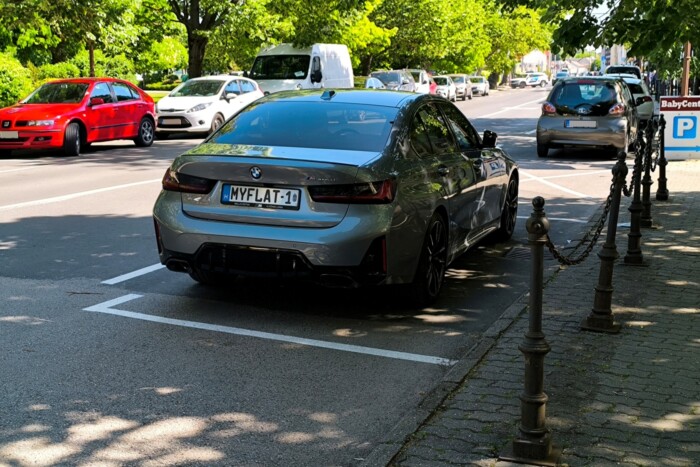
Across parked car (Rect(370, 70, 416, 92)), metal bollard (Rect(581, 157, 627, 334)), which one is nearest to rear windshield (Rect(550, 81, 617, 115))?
metal bollard (Rect(581, 157, 627, 334))

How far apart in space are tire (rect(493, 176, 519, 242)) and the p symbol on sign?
849 centimetres

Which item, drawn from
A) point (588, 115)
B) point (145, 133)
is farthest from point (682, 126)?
point (145, 133)

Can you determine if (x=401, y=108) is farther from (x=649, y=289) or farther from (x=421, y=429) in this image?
(x=421, y=429)

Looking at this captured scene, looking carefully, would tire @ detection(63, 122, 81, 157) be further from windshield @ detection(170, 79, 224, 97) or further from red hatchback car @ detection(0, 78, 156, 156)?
windshield @ detection(170, 79, 224, 97)

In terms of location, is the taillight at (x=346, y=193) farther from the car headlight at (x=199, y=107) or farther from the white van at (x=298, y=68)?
the white van at (x=298, y=68)

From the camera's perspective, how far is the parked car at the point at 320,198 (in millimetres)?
6438

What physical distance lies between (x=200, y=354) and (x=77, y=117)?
15430 mm

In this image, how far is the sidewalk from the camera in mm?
4375

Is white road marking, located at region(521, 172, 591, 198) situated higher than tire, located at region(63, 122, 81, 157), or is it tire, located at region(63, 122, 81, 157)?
tire, located at region(63, 122, 81, 157)

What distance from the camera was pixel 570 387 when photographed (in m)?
5.27

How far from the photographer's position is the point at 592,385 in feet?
17.4

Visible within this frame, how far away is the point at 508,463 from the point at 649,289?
4013 mm

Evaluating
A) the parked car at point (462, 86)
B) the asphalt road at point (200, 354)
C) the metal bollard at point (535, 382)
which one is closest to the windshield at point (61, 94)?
the asphalt road at point (200, 354)

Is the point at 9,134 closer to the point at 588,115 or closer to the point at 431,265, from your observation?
the point at 588,115
